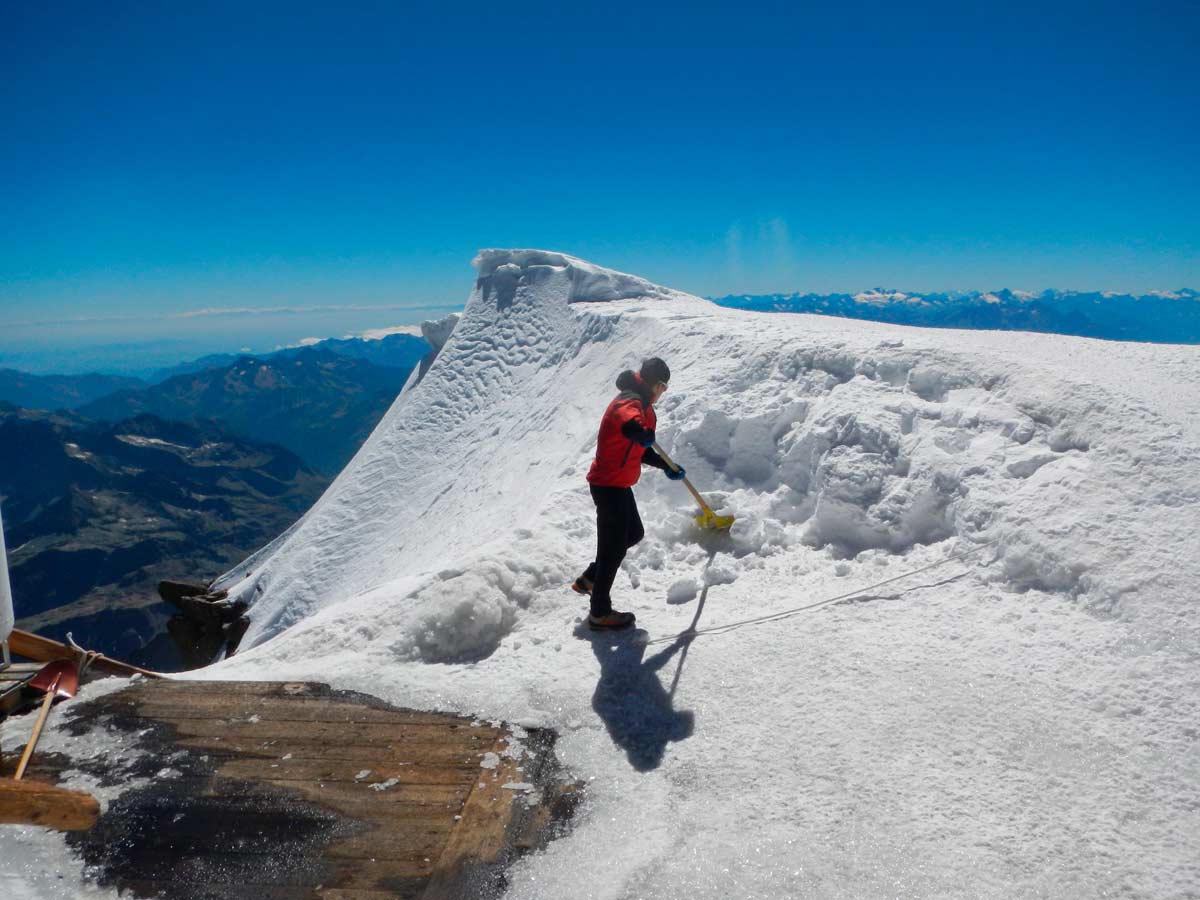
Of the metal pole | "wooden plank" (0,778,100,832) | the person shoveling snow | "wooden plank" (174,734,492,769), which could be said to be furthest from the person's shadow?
the metal pole

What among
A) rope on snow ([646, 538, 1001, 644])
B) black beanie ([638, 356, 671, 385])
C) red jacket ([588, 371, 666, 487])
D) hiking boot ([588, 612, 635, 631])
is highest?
black beanie ([638, 356, 671, 385])

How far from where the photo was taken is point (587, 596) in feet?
23.6

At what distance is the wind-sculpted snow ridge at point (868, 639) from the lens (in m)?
3.99

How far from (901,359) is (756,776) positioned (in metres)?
6.75

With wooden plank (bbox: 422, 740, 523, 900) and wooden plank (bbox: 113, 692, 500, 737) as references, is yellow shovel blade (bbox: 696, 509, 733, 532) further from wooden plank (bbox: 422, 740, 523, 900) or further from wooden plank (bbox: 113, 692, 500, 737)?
wooden plank (bbox: 422, 740, 523, 900)

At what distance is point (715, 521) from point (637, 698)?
10.1 ft

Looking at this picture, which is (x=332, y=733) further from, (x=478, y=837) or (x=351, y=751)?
(x=478, y=837)

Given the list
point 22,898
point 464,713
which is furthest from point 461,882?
point 22,898

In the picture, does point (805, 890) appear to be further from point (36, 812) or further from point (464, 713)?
point (36, 812)

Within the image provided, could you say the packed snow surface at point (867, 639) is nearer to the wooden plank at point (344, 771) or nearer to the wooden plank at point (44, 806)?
the wooden plank at point (344, 771)

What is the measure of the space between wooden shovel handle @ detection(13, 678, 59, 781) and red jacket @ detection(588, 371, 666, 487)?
4.91 meters

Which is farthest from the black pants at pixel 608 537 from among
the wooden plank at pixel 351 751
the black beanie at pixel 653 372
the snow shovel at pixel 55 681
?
the snow shovel at pixel 55 681

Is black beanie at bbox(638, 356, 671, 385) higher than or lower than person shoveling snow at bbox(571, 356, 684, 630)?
higher

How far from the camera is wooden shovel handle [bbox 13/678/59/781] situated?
16.3 feet
